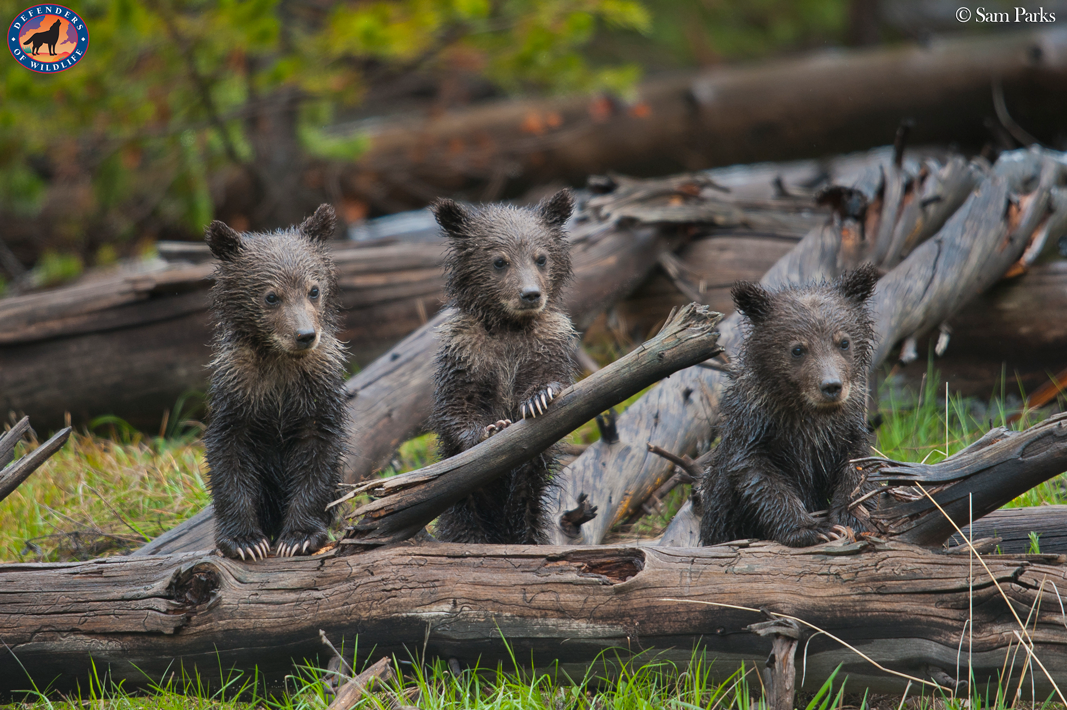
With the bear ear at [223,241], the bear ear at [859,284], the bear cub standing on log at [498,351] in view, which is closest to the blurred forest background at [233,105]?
the bear ear at [223,241]

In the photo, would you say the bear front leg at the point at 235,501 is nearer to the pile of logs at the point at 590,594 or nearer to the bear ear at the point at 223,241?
the pile of logs at the point at 590,594

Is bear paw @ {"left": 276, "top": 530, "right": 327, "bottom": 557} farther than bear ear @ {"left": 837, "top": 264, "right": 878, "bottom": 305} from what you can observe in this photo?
No

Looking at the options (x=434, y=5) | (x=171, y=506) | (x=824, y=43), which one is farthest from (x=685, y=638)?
(x=824, y=43)

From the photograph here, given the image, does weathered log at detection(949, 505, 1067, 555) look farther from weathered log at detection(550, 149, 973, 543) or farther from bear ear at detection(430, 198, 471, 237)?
bear ear at detection(430, 198, 471, 237)

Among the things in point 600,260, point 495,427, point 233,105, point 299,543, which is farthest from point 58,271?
point 495,427

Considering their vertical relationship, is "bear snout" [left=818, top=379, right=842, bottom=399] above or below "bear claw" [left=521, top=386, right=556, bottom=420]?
below

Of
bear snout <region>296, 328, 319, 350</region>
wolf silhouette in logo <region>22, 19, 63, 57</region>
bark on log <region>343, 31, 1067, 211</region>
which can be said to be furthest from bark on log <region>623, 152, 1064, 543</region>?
wolf silhouette in logo <region>22, 19, 63, 57</region>

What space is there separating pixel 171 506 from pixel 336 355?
2089 mm

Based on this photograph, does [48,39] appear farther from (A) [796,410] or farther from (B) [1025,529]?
(B) [1025,529]

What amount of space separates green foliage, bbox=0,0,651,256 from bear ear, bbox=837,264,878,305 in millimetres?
4319

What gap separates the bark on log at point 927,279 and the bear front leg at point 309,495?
148 cm

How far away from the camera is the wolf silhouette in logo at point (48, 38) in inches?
263

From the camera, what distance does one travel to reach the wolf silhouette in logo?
669cm

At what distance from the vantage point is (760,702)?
3258 mm
